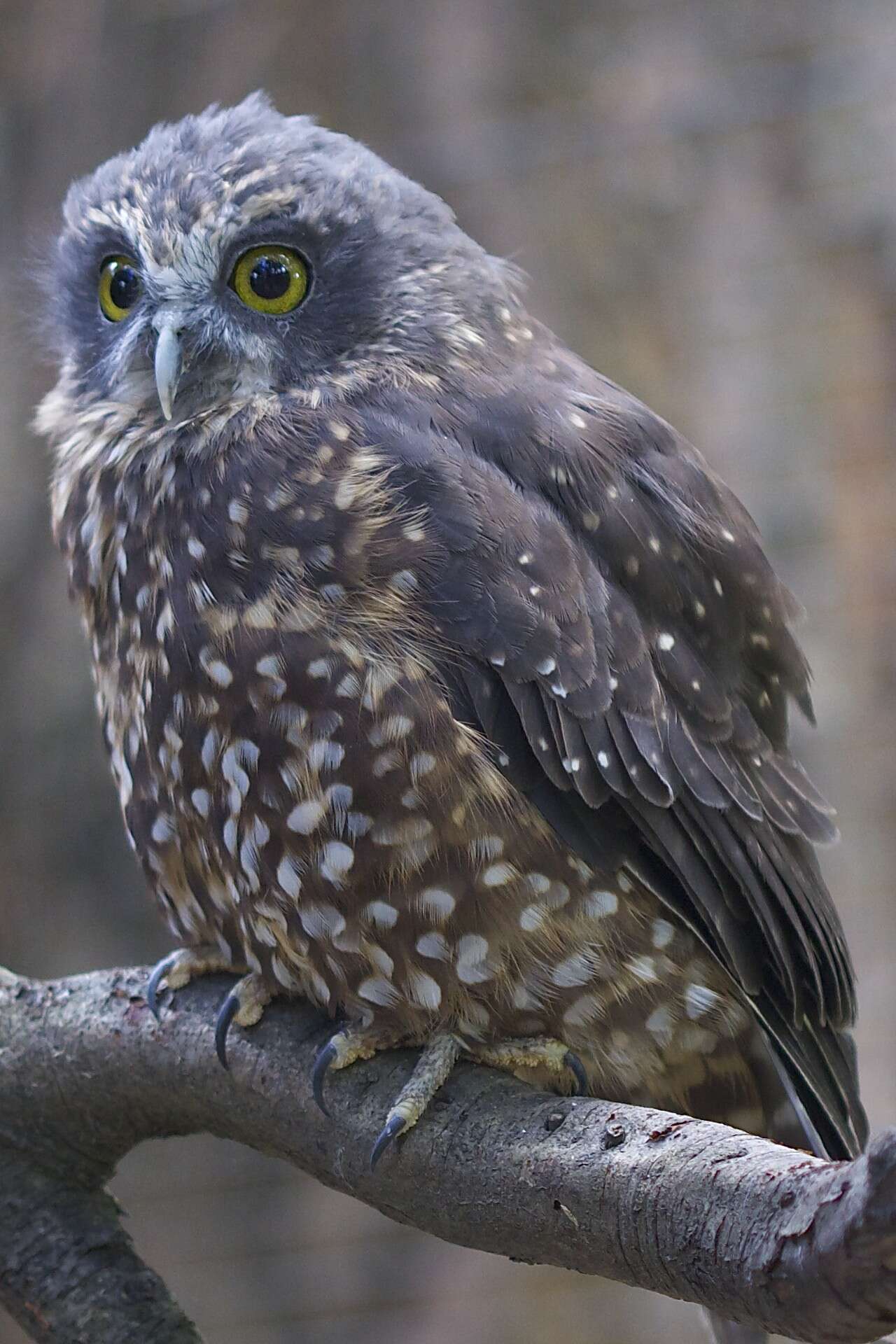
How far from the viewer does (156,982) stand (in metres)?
2.19

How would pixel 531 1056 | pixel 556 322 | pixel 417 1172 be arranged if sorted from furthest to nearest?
pixel 556 322, pixel 531 1056, pixel 417 1172

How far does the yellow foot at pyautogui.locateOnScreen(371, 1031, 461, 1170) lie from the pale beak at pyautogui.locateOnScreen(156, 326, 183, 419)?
3.09ft

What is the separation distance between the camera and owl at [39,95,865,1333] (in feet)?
6.18

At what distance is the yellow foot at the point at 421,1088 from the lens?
184 centimetres

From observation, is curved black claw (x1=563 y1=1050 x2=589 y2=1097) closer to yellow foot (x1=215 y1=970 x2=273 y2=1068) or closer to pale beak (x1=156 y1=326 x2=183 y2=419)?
yellow foot (x1=215 y1=970 x2=273 y2=1068)

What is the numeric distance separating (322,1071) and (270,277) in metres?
1.13

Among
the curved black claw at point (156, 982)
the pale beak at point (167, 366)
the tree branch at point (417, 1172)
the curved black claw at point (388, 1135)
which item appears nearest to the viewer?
the tree branch at point (417, 1172)

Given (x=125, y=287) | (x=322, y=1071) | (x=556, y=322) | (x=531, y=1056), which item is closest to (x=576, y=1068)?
(x=531, y=1056)

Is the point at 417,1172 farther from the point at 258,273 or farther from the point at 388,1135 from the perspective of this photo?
the point at 258,273

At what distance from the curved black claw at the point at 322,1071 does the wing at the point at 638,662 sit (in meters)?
0.43

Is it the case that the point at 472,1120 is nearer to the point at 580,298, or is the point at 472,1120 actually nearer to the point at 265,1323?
the point at 265,1323

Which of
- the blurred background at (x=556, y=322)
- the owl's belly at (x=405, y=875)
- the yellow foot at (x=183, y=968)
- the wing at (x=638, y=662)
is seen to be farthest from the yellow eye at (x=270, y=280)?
the blurred background at (x=556, y=322)

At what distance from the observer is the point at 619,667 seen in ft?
6.54

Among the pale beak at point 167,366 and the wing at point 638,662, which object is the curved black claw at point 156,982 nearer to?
the wing at point 638,662
